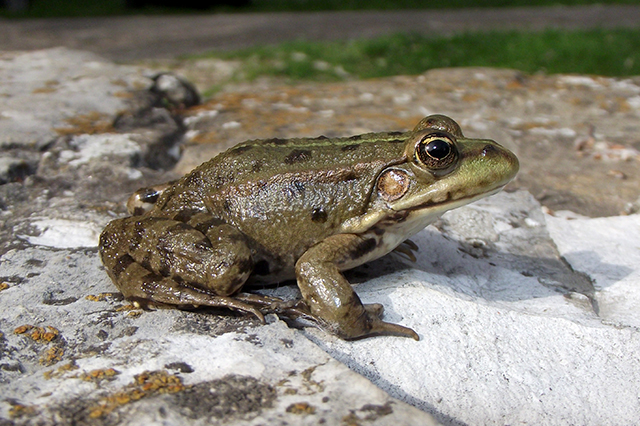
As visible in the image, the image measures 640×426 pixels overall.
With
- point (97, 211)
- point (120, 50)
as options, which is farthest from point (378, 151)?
point (120, 50)

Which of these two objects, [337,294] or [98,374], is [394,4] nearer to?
[337,294]

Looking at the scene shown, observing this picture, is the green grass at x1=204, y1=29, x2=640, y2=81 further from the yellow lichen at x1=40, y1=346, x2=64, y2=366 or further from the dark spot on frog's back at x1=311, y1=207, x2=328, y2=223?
the yellow lichen at x1=40, y1=346, x2=64, y2=366

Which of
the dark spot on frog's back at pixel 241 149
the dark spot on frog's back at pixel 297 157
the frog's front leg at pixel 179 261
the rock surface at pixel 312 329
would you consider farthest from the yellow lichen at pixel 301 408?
the dark spot on frog's back at pixel 241 149

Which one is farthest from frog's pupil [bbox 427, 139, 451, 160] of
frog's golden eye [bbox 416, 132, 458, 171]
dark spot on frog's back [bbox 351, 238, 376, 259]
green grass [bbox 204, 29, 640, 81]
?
green grass [bbox 204, 29, 640, 81]

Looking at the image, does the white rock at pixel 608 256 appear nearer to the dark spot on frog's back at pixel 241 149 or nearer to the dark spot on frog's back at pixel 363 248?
the dark spot on frog's back at pixel 363 248

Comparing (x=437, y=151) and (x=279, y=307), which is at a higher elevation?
(x=437, y=151)

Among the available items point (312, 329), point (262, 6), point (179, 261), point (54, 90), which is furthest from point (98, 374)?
point (262, 6)

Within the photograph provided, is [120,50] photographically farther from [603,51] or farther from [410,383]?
A: [410,383]
